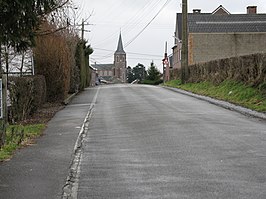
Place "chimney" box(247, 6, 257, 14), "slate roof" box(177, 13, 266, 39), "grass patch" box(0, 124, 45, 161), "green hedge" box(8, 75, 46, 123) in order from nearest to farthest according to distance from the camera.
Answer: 1. "grass patch" box(0, 124, 45, 161)
2. "green hedge" box(8, 75, 46, 123)
3. "slate roof" box(177, 13, 266, 39)
4. "chimney" box(247, 6, 257, 14)

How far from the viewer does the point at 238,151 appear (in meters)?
10.1

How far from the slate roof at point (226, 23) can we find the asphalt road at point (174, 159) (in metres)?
51.9

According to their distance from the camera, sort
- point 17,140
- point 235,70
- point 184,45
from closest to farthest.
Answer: point 17,140 < point 235,70 < point 184,45

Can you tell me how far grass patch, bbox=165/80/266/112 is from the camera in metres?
21.1

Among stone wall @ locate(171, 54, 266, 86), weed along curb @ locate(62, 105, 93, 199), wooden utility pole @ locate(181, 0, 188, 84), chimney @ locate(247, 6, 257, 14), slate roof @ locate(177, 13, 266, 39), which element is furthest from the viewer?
chimney @ locate(247, 6, 257, 14)

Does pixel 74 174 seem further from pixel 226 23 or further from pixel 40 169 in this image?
pixel 226 23

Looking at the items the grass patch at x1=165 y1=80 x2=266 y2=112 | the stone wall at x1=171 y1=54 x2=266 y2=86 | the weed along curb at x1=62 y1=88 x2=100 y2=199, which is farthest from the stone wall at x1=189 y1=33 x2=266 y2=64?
the weed along curb at x1=62 y1=88 x2=100 y2=199

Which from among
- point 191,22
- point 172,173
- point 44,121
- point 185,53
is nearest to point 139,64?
point 191,22

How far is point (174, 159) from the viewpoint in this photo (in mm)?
9391

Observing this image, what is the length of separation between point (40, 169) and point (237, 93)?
706 inches

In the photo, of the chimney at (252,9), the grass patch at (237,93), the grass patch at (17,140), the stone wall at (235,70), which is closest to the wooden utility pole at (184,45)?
the stone wall at (235,70)

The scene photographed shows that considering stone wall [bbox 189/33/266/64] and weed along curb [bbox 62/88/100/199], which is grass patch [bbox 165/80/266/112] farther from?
stone wall [bbox 189/33/266/64]

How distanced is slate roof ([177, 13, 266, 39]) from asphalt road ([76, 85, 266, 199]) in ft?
170

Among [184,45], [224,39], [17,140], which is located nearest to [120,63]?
[224,39]
